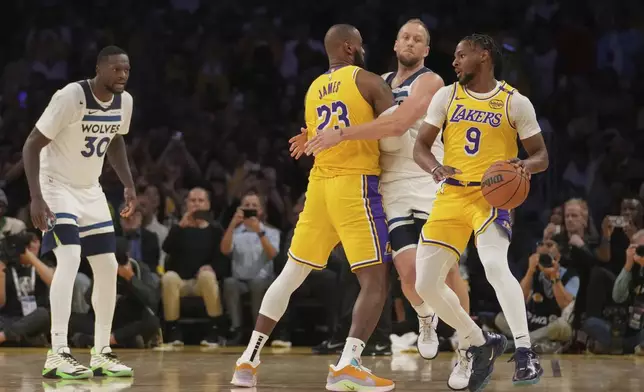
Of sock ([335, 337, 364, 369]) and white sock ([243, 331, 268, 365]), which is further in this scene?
white sock ([243, 331, 268, 365])

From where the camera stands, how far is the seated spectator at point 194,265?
1030 cm

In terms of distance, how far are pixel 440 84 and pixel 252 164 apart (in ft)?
19.9

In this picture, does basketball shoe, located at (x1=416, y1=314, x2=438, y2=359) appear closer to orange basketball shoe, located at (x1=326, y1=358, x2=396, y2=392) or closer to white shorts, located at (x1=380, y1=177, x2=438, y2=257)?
white shorts, located at (x1=380, y1=177, x2=438, y2=257)

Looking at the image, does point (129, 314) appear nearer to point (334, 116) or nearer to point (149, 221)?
point (149, 221)

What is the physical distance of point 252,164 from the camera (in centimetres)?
1245

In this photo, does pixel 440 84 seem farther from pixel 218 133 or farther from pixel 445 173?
pixel 218 133

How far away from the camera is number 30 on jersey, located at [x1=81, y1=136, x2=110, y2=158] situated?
7.11 m

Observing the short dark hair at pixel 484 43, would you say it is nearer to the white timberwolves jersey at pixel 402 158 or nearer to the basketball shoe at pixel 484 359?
the white timberwolves jersey at pixel 402 158

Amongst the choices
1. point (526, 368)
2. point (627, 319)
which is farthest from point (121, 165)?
point (627, 319)

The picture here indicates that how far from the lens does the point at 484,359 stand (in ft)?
19.3

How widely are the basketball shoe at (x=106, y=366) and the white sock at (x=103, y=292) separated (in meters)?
0.05

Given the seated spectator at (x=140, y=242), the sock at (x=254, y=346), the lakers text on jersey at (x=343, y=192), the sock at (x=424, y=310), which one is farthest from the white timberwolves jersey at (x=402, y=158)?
the seated spectator at (x=140, y=242)

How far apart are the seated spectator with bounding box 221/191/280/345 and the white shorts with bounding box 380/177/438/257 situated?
373cm

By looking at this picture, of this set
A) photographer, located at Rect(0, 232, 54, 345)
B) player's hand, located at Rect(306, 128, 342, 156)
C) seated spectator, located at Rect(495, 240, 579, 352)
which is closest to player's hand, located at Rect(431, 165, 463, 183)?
player's hand, located at Rect(306, 128, 342, 156)
